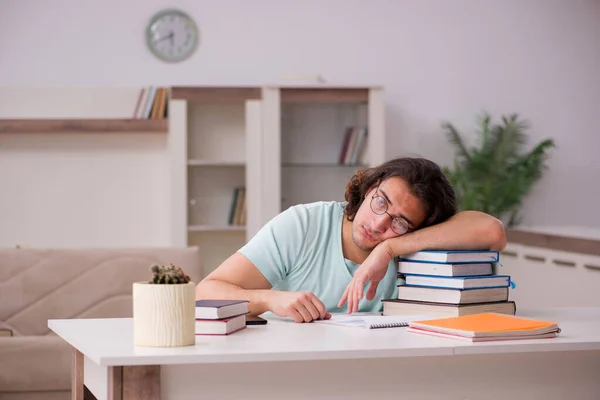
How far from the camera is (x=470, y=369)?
1.59 meters

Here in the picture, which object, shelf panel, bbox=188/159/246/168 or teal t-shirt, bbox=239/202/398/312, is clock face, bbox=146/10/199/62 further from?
teal t-shirt, bbox=239/202/398/312

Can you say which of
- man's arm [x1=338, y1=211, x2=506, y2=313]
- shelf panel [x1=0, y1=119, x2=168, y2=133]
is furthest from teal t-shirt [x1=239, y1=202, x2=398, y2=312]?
shelf panel [x1=0, y1=119, x2=168, y2=133]

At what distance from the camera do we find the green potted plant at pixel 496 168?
5.41 m

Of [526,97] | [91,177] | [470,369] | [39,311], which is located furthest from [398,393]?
[526,97]

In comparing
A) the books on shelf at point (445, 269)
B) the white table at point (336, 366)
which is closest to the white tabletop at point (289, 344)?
the white table at point (336, 366)

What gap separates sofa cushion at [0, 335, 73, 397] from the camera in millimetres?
3125

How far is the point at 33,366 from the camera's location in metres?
3.13

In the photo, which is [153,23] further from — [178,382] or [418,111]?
[178,382]

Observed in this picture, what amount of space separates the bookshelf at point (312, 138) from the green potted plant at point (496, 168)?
646 millimetres

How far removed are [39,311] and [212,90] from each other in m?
2.02

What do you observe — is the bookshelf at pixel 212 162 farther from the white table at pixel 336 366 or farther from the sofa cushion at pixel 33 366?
the white table at pixel 336 366

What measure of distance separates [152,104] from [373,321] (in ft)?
11.9

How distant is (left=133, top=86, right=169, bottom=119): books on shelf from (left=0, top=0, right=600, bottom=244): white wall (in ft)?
0.56

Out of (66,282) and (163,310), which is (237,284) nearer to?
(163,310)
